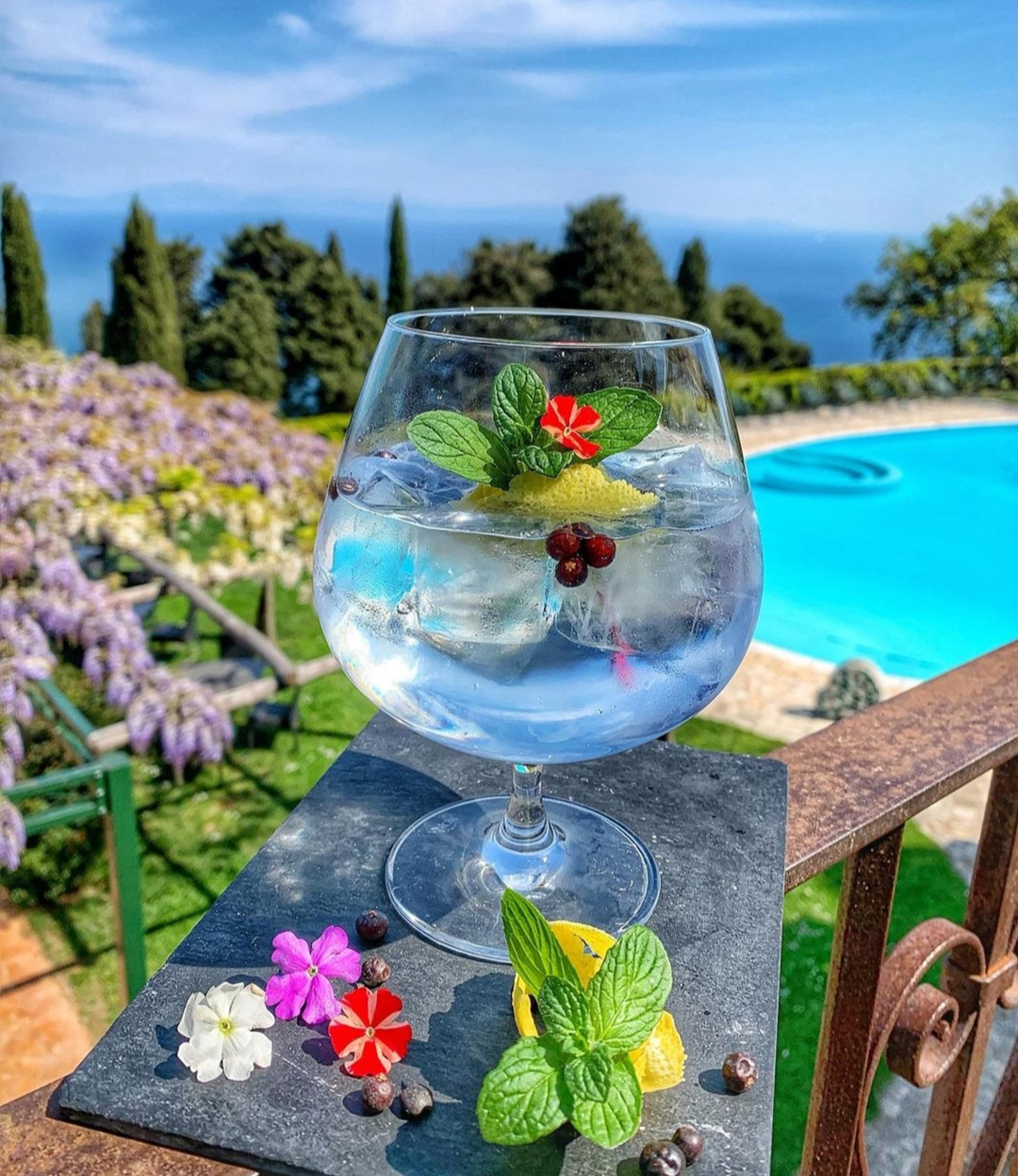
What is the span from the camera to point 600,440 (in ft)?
2.21

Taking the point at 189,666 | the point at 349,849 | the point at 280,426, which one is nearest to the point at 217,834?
the point at 189,666

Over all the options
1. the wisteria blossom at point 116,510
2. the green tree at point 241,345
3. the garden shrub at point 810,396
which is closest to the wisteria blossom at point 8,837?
the wisteria blossom at point 116,510

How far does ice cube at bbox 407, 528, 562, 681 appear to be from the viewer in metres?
0.65

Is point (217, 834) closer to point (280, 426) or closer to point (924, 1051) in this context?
point (280, 426)

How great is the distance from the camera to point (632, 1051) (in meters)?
0.58

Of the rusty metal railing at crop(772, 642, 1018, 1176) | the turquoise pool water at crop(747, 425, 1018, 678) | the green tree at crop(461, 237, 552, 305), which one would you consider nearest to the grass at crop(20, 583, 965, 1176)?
the rusty metal railing at crop(772, 642, 1018, 1176)

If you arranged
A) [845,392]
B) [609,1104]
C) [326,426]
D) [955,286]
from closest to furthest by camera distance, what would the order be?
[609,1104] < [326,426] < [845,392] < [955,286]

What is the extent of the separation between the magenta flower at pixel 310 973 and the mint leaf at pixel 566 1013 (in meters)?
0.14

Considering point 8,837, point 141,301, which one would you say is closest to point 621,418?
point 8,837

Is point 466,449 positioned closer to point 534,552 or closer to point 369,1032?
point 534,552

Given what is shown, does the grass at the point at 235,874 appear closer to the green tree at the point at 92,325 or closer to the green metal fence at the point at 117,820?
the green metal fence at the point at 117,820

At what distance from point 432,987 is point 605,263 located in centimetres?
1705

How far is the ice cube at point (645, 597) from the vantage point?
65 cm

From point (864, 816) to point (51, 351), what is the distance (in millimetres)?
5219
